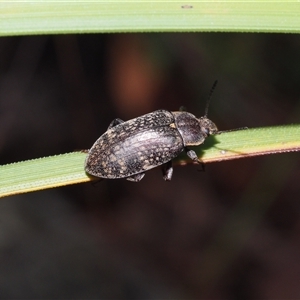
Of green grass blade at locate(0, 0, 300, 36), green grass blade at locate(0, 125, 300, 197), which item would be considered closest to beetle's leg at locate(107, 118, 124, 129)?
green grass blade at locate(0, 125, 300, 197)

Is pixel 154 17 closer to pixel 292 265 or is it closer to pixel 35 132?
pixel 35 132

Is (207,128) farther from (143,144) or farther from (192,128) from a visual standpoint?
(143,144)

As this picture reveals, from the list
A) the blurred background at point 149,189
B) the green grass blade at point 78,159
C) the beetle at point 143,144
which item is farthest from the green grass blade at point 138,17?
the blurred background at point 149,189

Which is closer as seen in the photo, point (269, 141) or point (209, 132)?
point (269, 141)

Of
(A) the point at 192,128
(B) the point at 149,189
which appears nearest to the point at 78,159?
(A) the point at 192,128

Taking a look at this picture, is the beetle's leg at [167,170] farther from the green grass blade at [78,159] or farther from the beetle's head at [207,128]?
the green grass blade at [78,159]

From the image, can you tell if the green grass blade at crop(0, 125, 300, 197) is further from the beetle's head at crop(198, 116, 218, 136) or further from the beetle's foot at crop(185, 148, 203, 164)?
the beetle's head at crop(198, 116, 218, 136)

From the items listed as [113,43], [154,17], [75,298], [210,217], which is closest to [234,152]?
[154,17]
